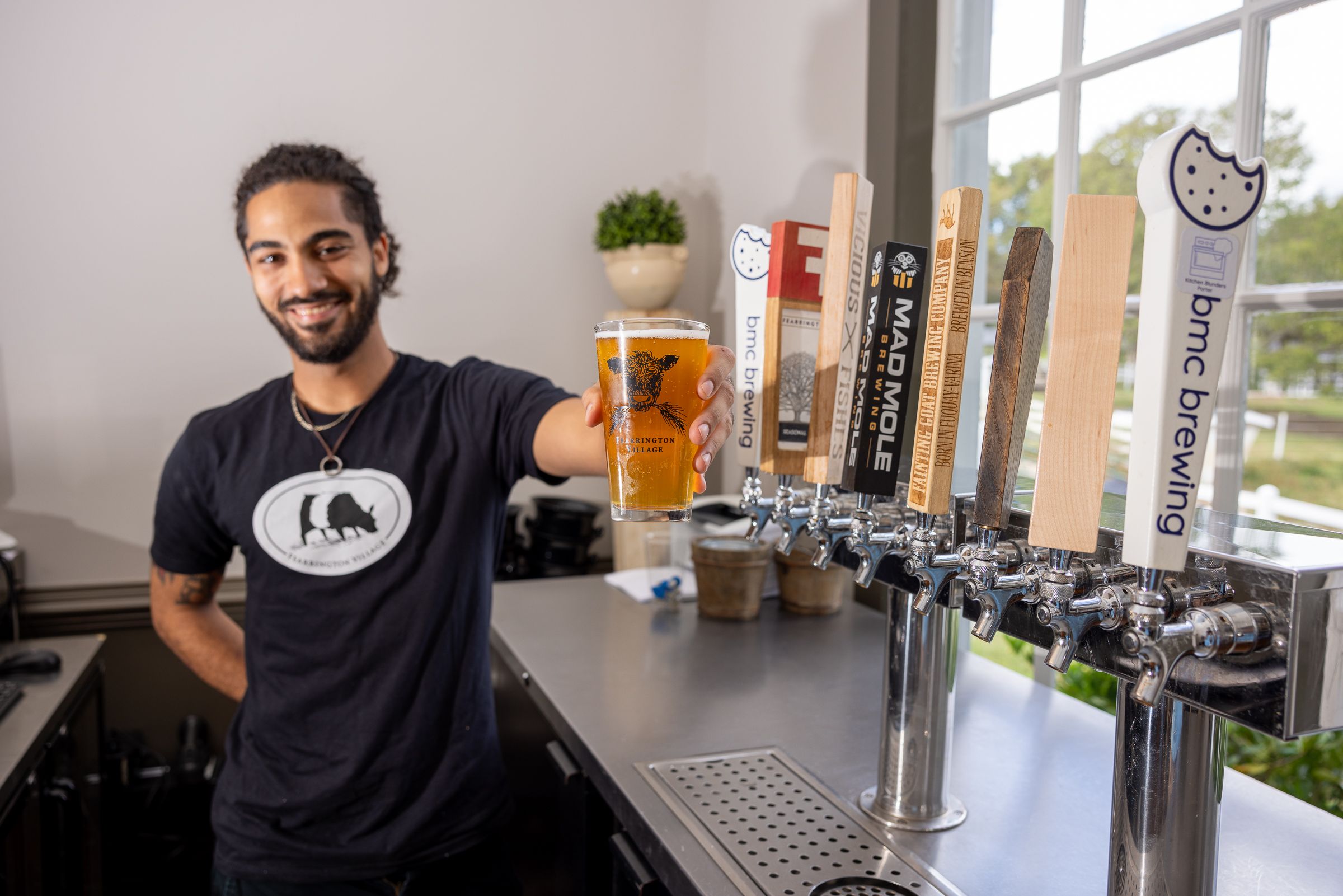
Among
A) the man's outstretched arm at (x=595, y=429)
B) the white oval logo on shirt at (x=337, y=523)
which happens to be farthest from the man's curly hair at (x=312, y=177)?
the man's outstretched arm at (x=595, y=429)

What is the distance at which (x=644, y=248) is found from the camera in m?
2.77

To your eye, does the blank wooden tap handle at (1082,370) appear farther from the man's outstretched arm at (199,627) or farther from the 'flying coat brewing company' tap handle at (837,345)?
the man's outstretched arm at (199,627)

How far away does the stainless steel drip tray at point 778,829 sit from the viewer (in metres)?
0.92

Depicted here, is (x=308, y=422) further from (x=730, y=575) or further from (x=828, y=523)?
(x=828, y=523)

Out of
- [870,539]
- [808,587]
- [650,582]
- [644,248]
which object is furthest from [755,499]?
[644,248]

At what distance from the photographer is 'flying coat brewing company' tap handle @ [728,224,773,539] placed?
3.26 ft

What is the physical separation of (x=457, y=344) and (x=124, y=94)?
1.15 meters

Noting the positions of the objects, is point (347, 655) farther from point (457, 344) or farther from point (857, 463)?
point (457, 344)

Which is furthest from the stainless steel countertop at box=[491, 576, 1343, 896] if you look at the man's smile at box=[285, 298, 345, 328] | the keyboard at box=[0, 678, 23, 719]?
the keyboard at box=[0, 678, 23, 719]

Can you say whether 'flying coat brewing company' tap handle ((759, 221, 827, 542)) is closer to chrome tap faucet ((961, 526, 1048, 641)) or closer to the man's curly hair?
chrome tap faucet ((961, 526, 1048, 641))

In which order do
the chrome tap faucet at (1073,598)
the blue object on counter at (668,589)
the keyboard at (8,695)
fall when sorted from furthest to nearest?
the blue object on counter at (668,589) → the keyboard at (8,695) → the chrome tap faucet at (1073,598)

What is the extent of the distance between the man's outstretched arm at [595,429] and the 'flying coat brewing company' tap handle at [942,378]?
19 centimetres

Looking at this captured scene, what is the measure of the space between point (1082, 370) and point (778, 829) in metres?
0.63

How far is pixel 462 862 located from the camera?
1.43 m
